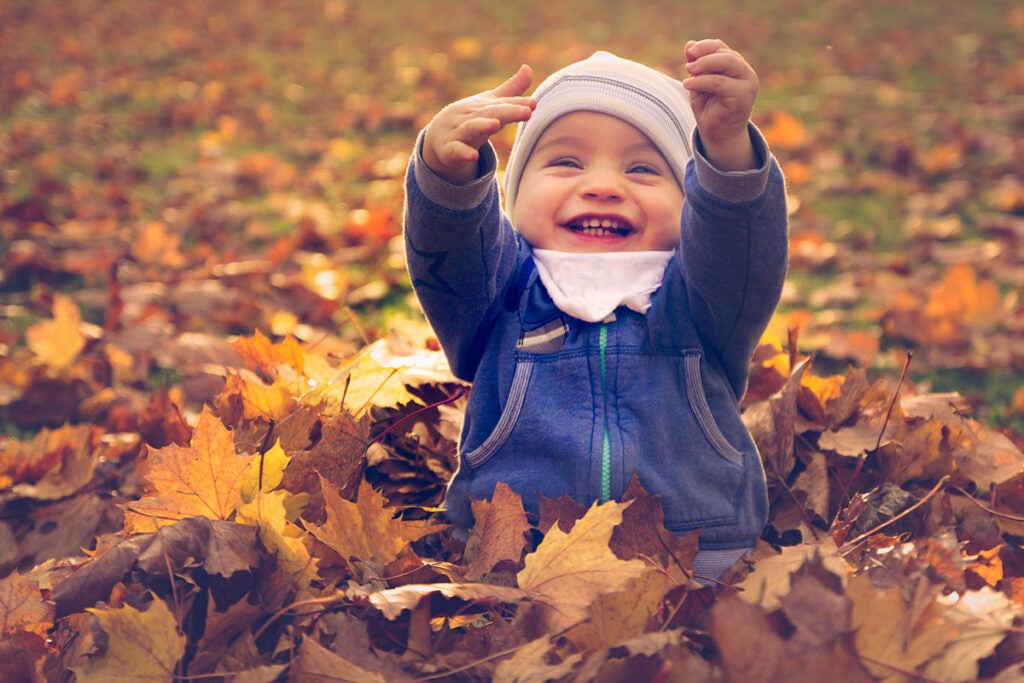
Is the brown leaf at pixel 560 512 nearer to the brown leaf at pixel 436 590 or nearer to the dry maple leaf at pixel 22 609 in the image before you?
the brown leaf at pixel 436 590

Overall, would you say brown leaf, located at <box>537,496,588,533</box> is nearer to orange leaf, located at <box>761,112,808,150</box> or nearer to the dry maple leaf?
the dry maple leaf

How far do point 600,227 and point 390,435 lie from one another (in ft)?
2.04

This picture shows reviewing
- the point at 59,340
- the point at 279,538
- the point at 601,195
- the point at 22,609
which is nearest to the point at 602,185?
the point at 601,195

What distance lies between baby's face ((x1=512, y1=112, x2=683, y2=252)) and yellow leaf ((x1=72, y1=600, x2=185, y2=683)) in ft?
3.05

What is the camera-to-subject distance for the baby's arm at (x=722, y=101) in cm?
148

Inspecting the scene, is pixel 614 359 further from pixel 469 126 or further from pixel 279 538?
pixel 279 538

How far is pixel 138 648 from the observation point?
4.15ft

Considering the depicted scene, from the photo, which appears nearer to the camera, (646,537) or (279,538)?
(279,538)

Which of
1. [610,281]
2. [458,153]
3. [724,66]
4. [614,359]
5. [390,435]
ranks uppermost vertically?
[724,66]

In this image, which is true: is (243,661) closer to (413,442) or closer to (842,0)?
(413,442)

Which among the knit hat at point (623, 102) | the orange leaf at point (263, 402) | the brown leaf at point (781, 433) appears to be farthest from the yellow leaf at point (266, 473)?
the brown leaf at point (781, 433)

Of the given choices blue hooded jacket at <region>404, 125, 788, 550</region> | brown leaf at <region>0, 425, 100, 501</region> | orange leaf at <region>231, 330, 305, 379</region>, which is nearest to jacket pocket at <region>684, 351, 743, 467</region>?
blue hooded jacket at <region>404, 125, 788, 550</region>

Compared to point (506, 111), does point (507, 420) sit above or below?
below

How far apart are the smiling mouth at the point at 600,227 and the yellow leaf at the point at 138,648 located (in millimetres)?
948
